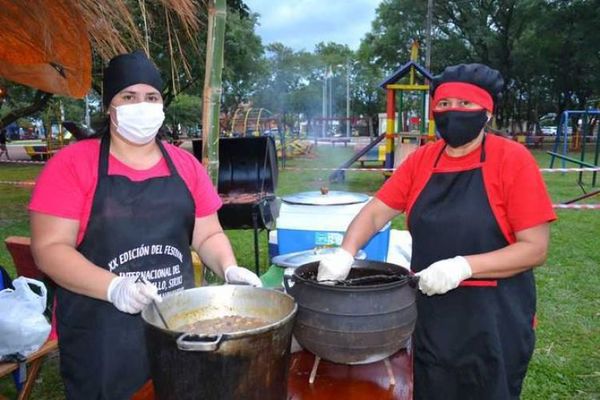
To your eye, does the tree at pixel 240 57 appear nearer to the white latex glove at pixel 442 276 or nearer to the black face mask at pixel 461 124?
the black face mask at pixel 461 124

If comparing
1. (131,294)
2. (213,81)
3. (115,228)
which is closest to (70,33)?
(213,81)

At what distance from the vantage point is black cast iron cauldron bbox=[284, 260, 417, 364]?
1.51 m

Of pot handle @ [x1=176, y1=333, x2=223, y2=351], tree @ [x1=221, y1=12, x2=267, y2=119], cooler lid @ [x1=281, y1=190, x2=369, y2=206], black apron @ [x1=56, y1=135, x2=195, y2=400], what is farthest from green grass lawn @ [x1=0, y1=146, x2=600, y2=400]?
tree @ [x1=221, y1=12, x2=267, y2=119]

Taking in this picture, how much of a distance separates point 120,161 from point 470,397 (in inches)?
63.5

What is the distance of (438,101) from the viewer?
201 centimetres

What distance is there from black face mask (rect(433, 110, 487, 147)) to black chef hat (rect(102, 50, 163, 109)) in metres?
1.13

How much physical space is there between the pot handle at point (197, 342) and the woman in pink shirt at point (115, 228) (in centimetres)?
64

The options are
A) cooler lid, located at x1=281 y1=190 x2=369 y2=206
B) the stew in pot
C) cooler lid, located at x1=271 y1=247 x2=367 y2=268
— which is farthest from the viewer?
cooler lid, located at x1=281 y1=190 x2=369 y2=206

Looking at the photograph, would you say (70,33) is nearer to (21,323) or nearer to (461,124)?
(21,323)

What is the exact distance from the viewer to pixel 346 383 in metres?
1.65

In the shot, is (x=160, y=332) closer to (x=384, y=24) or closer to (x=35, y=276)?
(x=35, y=276)

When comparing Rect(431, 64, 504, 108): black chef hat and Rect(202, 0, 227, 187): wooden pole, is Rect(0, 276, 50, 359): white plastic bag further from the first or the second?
Rect(431, 64, 504, 108): black chef hat

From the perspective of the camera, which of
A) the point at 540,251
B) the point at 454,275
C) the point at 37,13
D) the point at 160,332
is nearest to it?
the point at 160,332

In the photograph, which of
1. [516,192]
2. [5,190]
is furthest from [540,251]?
[5,190]
